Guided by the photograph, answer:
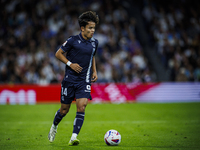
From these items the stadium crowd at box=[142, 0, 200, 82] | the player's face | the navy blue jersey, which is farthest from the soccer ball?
the stadium crowd at box=[142, 0, 200, 82]

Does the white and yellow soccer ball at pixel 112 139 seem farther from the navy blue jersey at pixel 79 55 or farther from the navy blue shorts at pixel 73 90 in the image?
the navy blue jersey at pixel 79 55

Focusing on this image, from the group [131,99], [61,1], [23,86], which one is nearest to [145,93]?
[131,99]

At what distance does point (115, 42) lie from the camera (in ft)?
62.7

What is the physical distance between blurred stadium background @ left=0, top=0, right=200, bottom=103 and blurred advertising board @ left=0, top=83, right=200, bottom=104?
0.06 metres

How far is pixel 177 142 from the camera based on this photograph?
5.94 m

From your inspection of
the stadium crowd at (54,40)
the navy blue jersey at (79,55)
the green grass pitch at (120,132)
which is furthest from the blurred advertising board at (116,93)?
the navy blue jersey at (79,55)

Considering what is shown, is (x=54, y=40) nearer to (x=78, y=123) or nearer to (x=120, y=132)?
(x=120, y=132)

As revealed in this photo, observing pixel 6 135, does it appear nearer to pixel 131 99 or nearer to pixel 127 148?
pixel 127 148

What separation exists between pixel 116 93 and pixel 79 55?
10641 millimetres

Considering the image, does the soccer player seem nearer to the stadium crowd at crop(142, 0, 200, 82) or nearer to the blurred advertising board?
the blurred advertising board

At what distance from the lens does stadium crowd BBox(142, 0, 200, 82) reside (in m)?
17.6

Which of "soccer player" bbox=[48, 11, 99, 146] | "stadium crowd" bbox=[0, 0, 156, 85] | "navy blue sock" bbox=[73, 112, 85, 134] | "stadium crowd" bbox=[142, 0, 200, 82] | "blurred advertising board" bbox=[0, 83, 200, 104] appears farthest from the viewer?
"stadium crowd" bbox=[142, 0, 200, 82]

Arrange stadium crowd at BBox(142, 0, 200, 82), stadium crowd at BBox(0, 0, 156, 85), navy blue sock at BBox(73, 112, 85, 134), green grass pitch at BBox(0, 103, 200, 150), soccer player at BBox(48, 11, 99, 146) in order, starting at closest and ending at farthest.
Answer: navy blue sock at BBox(73, 112, 85, 134), green grass pitch at BBox(0, 103, 200, 150), soccer player at BBox(48, 11, 99, 146), stadium crowd at BBox(0, 0, 156, 85), stadium crowd at BBox(142, 0, 200, 82)

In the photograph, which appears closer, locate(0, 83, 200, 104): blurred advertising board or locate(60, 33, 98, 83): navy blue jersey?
locate(60, 33, 98, 83): navy blue jersey
